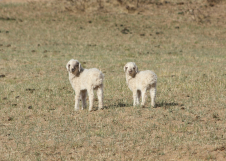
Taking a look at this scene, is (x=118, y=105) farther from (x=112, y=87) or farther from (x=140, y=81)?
(x=112, y=87)

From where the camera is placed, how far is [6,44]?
107ft

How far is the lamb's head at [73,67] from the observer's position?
11695 mm

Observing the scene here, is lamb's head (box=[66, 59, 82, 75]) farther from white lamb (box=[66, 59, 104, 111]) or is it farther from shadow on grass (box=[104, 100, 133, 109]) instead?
shadow on grass (box=[104, 100, 133, 109])

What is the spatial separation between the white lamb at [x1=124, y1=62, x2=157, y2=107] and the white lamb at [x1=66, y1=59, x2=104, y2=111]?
116cm

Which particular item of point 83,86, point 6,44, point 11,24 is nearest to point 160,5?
point 11,24

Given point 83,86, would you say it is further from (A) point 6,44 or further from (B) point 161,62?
(A) point 6,44

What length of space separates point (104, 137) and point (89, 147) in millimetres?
723

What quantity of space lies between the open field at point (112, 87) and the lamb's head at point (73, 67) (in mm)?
1379

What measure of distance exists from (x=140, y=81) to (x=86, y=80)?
171 cm

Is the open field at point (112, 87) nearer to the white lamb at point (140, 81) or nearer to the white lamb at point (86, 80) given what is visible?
the white lamb at point (140, 81)

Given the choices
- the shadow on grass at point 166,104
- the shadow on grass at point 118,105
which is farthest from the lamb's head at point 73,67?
the shadow on grass at point 166,104

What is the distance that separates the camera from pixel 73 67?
1169 cm

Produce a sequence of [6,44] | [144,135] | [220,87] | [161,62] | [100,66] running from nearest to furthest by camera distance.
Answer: [144,135], [220,87], [100,66], [161,62], [6,44]

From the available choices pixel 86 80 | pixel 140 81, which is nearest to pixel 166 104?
pixel 140 81
